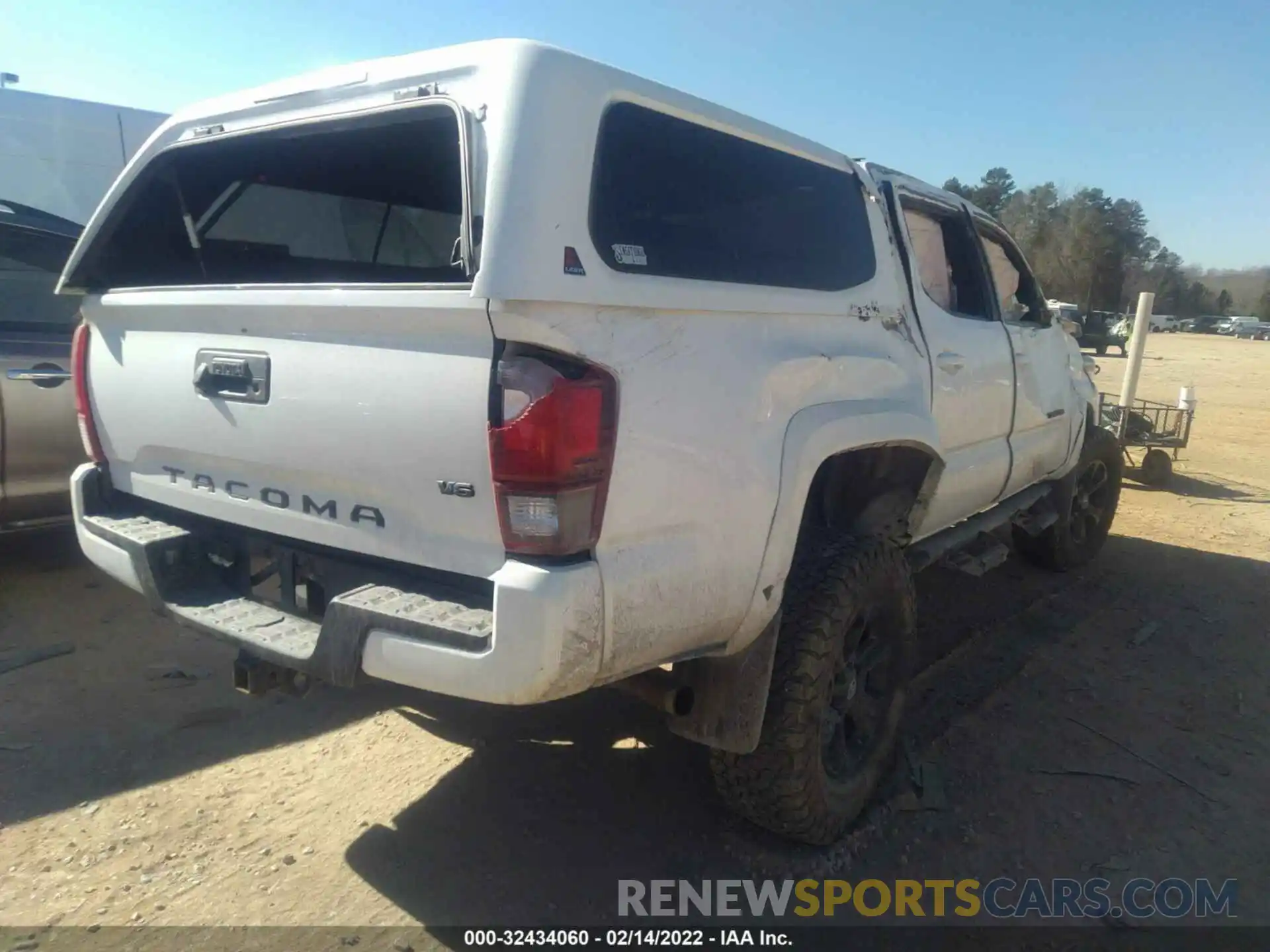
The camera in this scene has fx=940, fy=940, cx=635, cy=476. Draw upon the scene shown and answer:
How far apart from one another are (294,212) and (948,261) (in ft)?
9.08

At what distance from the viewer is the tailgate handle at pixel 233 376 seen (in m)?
2.49

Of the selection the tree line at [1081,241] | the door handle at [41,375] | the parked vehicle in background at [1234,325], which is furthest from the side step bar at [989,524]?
the parked vehicle in background at [1234,325]

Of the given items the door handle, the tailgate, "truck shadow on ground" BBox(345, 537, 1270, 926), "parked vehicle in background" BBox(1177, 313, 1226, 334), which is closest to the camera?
the tailgate

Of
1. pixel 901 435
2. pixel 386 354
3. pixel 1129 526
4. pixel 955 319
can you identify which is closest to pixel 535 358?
pixel 386 354

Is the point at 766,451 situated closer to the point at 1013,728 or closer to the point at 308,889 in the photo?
the point at 308,889

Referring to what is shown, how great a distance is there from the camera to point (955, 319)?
3.84m

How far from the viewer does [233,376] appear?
2.56 metres

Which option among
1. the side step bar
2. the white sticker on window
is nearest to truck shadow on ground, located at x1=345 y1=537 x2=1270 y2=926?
the side step bar

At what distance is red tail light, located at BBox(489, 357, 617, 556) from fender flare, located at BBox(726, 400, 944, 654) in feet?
2.04

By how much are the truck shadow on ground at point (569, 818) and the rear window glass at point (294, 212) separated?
171cm

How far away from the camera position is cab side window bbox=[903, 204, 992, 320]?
12.4 ft

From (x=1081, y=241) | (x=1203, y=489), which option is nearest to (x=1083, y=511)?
(x=1203, y=489)

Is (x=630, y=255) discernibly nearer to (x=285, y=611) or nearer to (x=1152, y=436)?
(x=285, y=611)

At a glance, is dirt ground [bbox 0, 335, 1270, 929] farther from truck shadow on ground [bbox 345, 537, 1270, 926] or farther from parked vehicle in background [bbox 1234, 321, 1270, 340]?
parked vehicle in background [bbox 1234, 321, 1270, 340]
